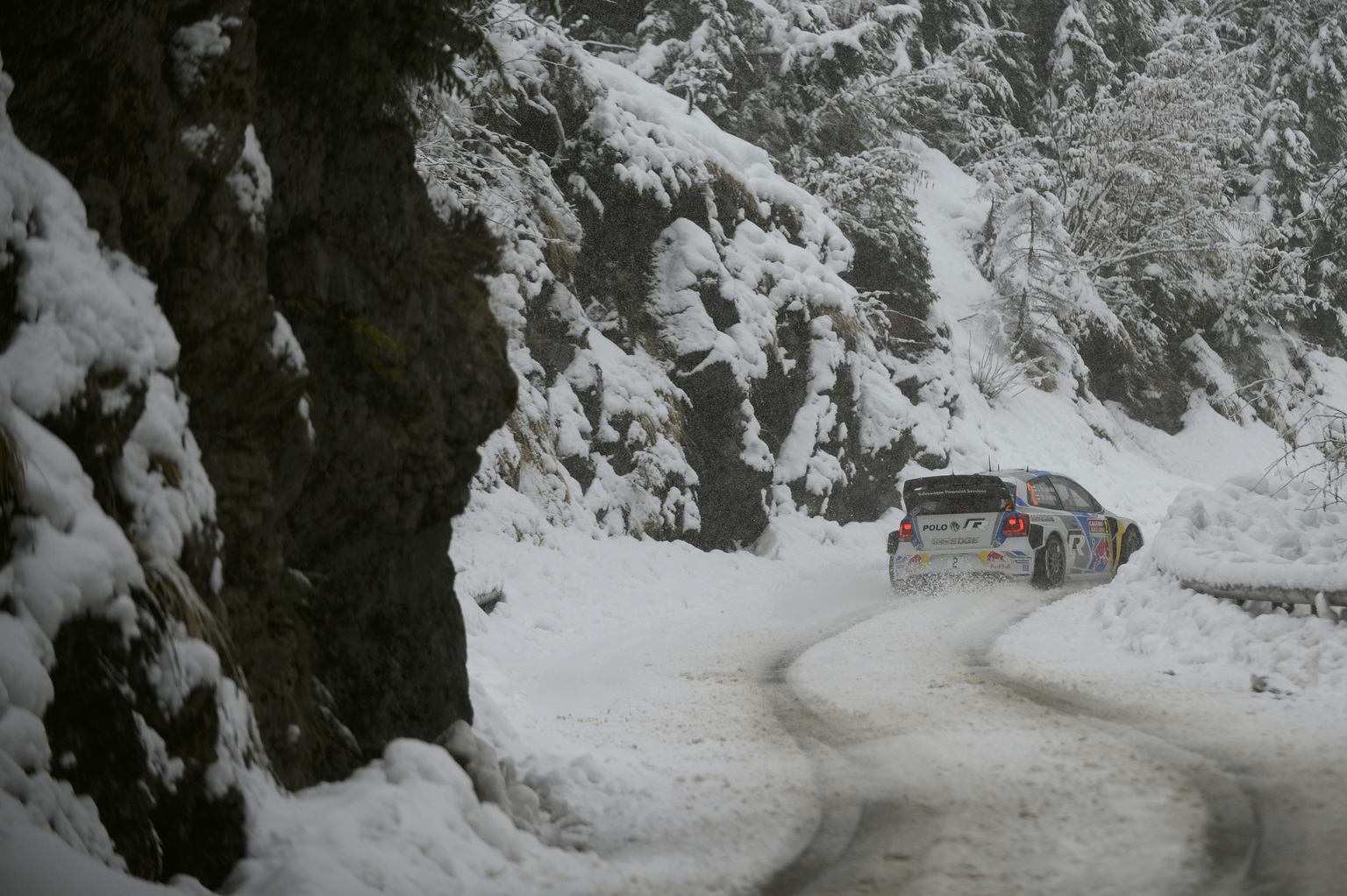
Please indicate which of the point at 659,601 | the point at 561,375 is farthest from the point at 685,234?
the point at 659,601

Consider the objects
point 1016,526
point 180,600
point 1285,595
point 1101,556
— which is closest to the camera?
point 180,600

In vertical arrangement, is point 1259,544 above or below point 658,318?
below

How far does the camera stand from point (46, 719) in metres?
2.55

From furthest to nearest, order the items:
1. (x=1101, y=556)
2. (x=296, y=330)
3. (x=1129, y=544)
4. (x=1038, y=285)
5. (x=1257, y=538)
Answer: (x=1038, y=285)
(x=1129, y=544)
(x=1101, y=556)
(x=1257, y=538)
(x=296, y=330)

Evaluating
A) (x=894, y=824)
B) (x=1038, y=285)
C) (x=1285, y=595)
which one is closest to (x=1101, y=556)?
(x=1285, y=595)

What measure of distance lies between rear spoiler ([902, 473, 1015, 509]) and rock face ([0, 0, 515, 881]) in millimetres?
9127

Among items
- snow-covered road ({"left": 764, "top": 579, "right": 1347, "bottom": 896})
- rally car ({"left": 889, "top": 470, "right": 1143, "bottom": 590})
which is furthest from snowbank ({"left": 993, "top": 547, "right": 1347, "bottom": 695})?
rally car ({"left": 889, "top": 470, "right": 1143, "bottom": 590})

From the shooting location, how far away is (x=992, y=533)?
12.9 meters

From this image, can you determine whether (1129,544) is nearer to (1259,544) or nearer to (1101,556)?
(1101,556)

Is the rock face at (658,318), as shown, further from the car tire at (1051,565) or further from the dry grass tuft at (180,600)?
the dry grass tuft at (180,600)

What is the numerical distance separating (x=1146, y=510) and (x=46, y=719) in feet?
87.7

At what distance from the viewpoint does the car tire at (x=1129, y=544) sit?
14.8 meters

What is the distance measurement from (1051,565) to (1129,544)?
272cm

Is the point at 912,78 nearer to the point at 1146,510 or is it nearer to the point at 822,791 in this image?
the point at 1146,510
